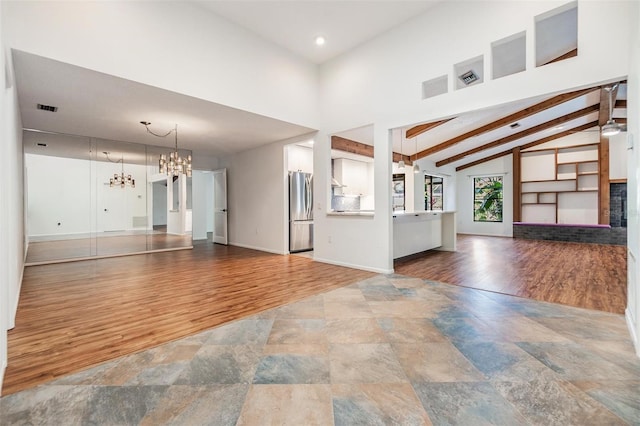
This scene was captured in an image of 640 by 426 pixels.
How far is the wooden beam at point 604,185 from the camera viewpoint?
8211mm

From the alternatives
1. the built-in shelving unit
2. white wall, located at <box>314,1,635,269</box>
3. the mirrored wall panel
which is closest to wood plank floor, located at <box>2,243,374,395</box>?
white wall, located at <box>314,1,635,269</box>

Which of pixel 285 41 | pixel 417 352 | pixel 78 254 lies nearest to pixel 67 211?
pixel 78 254

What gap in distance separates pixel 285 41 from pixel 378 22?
59.6 inches

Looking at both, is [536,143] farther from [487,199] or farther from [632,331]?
[632,331]

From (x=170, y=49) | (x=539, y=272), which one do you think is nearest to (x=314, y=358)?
(x=170, y=49)

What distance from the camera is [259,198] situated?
6.89 metres

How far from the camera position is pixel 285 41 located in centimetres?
466

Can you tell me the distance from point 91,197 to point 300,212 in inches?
190

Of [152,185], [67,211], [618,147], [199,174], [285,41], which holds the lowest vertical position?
[67,211]

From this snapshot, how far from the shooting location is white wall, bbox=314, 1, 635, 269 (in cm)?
275

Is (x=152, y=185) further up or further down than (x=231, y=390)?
further up

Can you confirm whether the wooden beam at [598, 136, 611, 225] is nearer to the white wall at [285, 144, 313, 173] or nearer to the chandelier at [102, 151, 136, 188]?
the white wall at [285, 144, 313, 173]

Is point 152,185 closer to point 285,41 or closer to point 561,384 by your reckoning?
point 285,41

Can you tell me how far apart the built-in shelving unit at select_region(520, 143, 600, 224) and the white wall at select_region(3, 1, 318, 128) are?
29.3 ft
